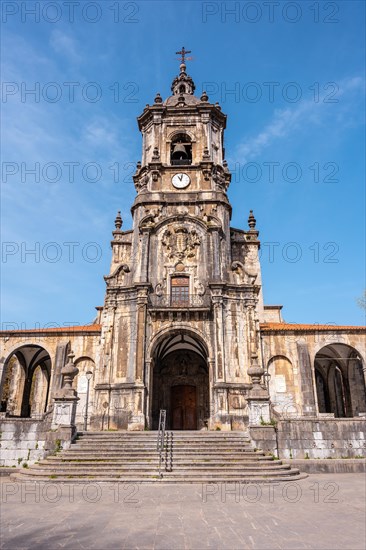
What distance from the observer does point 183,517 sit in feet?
22.9

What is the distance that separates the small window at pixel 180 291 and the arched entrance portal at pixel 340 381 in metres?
9.58

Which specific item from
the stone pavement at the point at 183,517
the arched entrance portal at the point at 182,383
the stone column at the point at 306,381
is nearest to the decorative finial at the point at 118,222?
the arched entrance portal at the point at 182,383

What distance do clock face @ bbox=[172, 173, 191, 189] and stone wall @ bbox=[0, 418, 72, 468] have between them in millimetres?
16749

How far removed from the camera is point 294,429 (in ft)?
48.0

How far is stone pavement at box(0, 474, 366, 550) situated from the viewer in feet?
18.3

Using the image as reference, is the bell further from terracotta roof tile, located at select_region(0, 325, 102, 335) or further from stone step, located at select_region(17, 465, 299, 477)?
stone step, located at select_region(17, 465, 299, 477)

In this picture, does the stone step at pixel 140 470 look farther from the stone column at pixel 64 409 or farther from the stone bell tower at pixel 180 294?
the stone bell tower at pixel 180 294

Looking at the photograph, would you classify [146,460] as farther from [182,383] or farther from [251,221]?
[251,221]

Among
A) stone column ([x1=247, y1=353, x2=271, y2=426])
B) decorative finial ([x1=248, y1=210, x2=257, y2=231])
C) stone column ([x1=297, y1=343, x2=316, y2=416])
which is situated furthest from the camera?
decorative finial ([x1=248, y1=210, x2=257, y2=231])

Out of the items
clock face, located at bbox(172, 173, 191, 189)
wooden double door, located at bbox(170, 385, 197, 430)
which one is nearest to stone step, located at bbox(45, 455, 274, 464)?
wooden double door, located at bbox(170, 385, 197, 430)

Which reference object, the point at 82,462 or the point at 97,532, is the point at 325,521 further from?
the point at 82,462

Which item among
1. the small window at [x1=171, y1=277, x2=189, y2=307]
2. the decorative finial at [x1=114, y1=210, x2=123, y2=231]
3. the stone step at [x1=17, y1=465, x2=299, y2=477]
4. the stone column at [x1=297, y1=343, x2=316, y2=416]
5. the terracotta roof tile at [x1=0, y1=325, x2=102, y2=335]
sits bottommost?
the stone step at [x1=17, y1=465, x2=299, y2=477]

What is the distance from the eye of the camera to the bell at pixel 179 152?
2723cm

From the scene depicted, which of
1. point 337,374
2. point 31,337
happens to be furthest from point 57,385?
point 337,374
